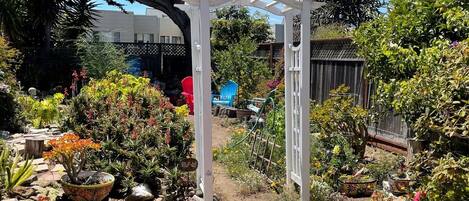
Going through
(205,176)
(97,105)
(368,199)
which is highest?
(97,105)

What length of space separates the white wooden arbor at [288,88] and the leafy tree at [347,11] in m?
15.0

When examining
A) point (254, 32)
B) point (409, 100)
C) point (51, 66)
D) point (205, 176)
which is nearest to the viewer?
point (409, 100)

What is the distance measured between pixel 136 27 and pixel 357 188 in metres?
21.1

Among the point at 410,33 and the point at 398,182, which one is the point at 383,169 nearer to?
the point at 398,182

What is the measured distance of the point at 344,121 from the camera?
5.60 meters

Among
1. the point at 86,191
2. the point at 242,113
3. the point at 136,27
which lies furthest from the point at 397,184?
the point at 136,27

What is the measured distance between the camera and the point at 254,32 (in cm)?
1723

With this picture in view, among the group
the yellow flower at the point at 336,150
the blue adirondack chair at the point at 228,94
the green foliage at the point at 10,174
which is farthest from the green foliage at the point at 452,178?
the blue adirondack chair at the point at 228,94

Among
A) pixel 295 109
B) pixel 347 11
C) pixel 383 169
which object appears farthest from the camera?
pixel 347 11

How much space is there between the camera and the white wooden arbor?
378 cm

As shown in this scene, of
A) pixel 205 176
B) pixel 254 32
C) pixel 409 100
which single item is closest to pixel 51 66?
pixel 254 32

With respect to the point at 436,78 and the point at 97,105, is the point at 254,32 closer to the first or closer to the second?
the point at 97,105

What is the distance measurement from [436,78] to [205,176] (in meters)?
2.02

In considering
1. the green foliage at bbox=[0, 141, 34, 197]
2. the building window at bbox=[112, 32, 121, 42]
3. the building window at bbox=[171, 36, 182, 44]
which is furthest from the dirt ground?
the building window at bbox=[171, 36, 182, 44]
